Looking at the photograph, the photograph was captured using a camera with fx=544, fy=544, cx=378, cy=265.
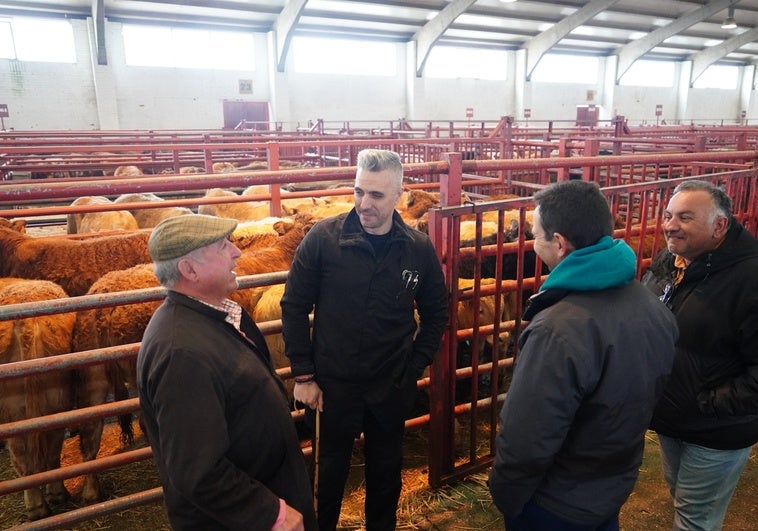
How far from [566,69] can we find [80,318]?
32.3 m

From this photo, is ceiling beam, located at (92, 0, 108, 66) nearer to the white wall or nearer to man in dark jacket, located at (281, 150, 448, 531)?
the white wall

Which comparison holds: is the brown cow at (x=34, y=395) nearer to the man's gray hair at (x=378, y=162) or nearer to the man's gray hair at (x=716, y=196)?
the man's gray hair at (x=378, y=162)

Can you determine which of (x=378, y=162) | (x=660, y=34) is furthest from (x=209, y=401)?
(x=660, y=34)

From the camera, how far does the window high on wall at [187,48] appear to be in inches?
819

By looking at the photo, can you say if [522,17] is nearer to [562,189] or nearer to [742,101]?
[742,101]

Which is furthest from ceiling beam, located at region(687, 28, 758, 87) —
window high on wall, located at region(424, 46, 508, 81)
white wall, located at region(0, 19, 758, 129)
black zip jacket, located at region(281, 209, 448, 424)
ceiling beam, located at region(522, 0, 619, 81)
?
black zip jacket, located at region(281, 209, 448, 424)

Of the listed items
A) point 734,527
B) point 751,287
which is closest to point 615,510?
point 751,287

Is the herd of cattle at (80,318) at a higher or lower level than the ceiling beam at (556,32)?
lower

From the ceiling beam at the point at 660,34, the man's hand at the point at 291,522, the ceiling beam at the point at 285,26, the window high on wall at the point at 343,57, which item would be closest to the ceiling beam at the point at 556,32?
the ceiling beam at the point at 660,34

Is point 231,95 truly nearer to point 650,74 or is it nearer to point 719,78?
point 650,74

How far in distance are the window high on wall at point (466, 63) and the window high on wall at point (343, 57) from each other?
2100mm

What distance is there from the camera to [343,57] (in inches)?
982

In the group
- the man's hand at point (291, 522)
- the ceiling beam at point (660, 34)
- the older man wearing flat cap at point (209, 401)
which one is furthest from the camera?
the ceiling beam at point (660, 34)

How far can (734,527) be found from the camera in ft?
9.91
